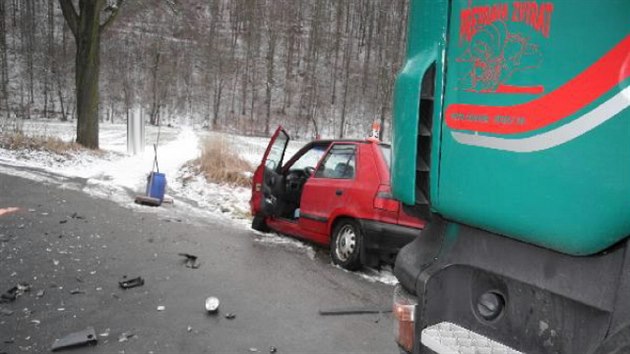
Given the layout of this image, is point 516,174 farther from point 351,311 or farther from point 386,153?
point 386,153

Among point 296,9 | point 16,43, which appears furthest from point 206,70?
point 16,43

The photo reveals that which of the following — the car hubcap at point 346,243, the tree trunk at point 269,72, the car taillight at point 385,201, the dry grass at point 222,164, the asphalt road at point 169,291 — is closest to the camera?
the asphalt road at point 169,291

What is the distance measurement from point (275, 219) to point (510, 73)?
19.5 ft

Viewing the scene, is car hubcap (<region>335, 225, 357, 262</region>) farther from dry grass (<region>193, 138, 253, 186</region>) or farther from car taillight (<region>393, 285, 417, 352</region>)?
dry grass (<region>193, 138, 253, 186</region>)

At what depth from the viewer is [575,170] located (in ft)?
→ 4.88

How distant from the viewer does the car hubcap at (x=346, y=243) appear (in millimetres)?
5785

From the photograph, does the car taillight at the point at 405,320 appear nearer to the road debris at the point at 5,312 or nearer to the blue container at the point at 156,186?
the road debris at the point at 5,312

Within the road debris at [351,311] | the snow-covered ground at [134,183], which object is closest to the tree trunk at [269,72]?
the snow-covered ground at [134,183]

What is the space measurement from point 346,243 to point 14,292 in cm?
345

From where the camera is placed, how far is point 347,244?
5.85 m

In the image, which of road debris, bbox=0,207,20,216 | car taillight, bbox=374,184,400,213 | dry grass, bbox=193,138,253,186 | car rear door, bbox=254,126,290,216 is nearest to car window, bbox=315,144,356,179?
car taillight, bbox=374,184,400,213

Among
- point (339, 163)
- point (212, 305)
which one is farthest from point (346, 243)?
point (212, 305)

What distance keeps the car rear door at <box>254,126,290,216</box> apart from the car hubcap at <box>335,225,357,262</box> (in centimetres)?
167

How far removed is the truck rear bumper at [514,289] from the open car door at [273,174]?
493 cm
